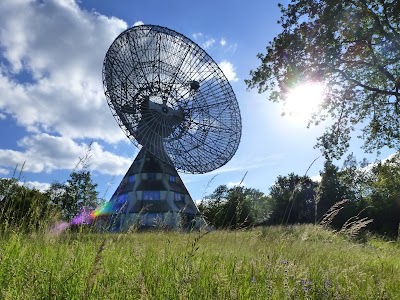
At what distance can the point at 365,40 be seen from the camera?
19531 millimetres

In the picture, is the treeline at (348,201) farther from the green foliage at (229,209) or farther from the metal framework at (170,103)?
the green foliage at (229,209)

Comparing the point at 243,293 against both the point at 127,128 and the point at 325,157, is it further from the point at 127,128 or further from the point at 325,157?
the point at 127,128

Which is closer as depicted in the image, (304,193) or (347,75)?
(347,75)

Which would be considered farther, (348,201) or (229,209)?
(348,201)

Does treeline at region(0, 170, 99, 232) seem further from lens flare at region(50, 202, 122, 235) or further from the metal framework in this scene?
the metal framework

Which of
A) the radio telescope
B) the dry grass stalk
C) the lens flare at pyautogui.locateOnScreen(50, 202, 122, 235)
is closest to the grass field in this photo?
the lens flare at pyautogui.locateOnScreen(50, 202, 122, 235)

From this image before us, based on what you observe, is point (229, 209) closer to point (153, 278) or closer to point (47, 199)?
point (153, 278)

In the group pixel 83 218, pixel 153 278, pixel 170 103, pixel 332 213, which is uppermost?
pixel 170 103

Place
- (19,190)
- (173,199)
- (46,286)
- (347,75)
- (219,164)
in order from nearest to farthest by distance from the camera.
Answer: (46,286), (19,190), (347,75), (219,164), (173,199)

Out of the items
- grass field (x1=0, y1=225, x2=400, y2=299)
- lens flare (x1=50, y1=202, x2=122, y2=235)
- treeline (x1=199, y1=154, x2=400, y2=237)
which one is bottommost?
grass field (x1=0, y1=225, x2=400, y2=299)

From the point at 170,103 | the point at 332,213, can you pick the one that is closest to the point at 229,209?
the point at 332,213

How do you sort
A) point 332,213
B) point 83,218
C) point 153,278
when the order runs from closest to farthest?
point 153,278
point 332,213
point 83,218

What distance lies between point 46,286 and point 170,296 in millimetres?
1077

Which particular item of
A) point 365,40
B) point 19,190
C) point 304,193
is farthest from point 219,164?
point 304,193
